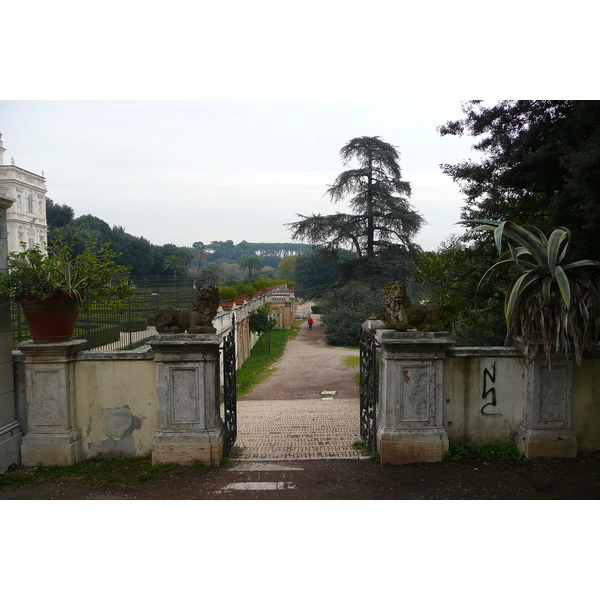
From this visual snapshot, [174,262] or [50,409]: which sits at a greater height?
[174,262]

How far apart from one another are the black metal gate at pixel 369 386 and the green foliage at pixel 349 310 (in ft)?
61.0

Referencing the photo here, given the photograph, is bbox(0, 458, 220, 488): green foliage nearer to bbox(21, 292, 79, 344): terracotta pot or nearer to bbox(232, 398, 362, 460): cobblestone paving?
bbox(232, 398, 362, 460): cobblestone paving

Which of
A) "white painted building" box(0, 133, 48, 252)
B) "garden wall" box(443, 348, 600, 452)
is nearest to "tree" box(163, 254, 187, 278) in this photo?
"white painted building" box(0, 133, 48, 252)

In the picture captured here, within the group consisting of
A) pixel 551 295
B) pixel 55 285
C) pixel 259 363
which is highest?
pixel 55 285

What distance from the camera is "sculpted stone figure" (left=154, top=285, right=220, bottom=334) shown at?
17.6ft

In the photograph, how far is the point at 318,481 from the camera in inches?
199

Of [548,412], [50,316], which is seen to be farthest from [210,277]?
[548,412]

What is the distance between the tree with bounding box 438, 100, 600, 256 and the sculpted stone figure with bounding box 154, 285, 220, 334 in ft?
16.5

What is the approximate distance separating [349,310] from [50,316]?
21127 millimetres

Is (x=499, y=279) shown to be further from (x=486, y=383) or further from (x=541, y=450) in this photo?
(x=541, y=450)

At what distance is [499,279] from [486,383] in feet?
8.06

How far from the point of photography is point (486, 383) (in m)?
5.63

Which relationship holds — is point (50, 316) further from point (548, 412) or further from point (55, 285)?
point (548, 412)

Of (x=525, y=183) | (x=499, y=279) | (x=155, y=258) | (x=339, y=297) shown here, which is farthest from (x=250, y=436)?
(x=155, y=258)
